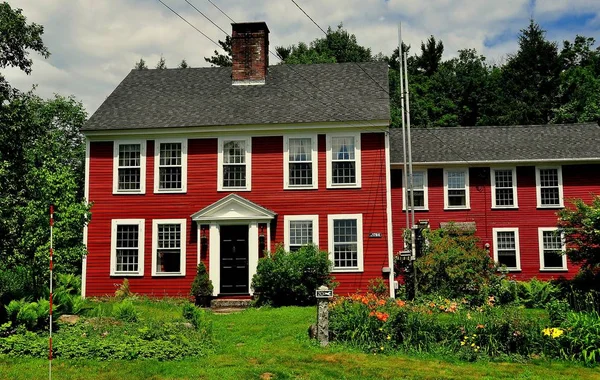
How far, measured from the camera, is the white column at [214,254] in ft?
66.4

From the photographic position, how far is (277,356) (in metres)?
11.4

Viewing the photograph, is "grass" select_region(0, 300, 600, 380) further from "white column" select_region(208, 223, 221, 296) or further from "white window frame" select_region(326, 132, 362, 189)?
"white window frame" select_region(326, 132, 362, 189)

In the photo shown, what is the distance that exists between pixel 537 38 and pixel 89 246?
38.0 meters

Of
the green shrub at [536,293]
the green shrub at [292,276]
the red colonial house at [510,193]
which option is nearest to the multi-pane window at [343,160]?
the red colonial house at [510,193]

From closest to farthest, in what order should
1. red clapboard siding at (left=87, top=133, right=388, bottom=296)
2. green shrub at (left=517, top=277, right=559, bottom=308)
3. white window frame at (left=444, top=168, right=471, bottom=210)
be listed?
1. green shrub at (left=517, top=277, right=559, bottom=308)
2. red clapboard siding at (left=87, top=133, right=388, bottom=296)
3. white window frame at (left=444, top=168, right=471, bottom=210)

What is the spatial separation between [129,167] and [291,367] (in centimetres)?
1284

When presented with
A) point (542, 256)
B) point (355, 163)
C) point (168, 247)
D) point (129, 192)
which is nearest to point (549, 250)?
point (542, 256)

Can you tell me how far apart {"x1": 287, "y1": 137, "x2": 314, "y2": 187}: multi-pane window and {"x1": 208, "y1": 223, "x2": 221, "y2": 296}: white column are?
312 centimetres

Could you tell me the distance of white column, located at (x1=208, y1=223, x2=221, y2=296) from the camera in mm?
20234

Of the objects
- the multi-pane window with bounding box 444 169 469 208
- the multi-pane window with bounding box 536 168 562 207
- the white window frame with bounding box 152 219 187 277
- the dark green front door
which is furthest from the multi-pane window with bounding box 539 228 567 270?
the white window frame with bounding box 152 219 187 277

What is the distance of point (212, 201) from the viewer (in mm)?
20797

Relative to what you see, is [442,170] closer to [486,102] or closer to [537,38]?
[486,102]

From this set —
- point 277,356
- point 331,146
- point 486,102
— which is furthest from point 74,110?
point 277,356

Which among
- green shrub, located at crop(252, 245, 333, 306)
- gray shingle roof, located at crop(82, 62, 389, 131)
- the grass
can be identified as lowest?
the grass
